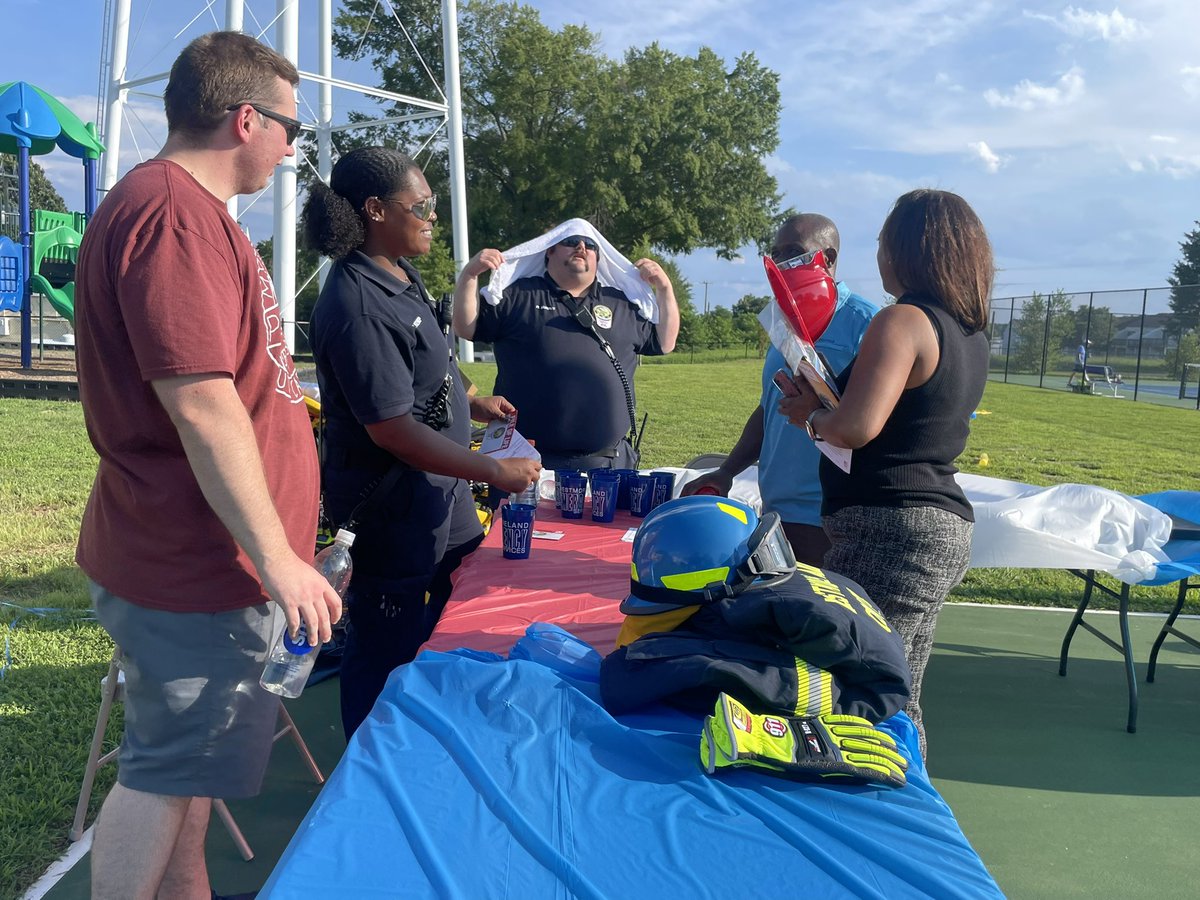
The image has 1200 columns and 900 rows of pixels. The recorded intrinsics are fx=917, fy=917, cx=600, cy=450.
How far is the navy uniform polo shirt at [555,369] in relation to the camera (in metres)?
4.28

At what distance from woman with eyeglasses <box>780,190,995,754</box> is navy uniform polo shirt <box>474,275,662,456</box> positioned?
179 cm

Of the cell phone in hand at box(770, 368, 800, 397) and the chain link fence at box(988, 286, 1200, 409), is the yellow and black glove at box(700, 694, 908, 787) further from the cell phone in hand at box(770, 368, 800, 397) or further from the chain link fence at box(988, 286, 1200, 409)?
the chain link fence at box(988, 286, 1200, 409)

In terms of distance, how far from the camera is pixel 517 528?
315cm

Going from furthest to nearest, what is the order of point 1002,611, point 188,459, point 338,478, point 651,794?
point 1002,611 → point 338,478 → point 188,459 → point 651,794

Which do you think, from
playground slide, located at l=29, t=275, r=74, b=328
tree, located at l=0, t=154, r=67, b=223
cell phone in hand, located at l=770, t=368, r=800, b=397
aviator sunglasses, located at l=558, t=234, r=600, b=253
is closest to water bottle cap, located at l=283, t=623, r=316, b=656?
cell phone in hand, located at l=770, t=368, r=800, b=397

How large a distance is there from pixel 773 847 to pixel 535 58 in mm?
45123

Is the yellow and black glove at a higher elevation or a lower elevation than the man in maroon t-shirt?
lower

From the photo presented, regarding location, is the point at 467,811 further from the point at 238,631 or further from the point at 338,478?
the point at 338,478

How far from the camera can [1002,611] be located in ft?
18.6

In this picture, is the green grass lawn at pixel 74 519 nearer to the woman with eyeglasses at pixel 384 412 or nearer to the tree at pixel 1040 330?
the woman with eyeglasses at pixel 384 412

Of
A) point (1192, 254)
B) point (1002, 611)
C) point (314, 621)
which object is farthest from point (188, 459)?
point (1192, 254)

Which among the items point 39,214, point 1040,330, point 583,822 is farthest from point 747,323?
point 583,822

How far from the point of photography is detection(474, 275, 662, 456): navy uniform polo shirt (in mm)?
4277

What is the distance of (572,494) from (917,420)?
1.69 metres
